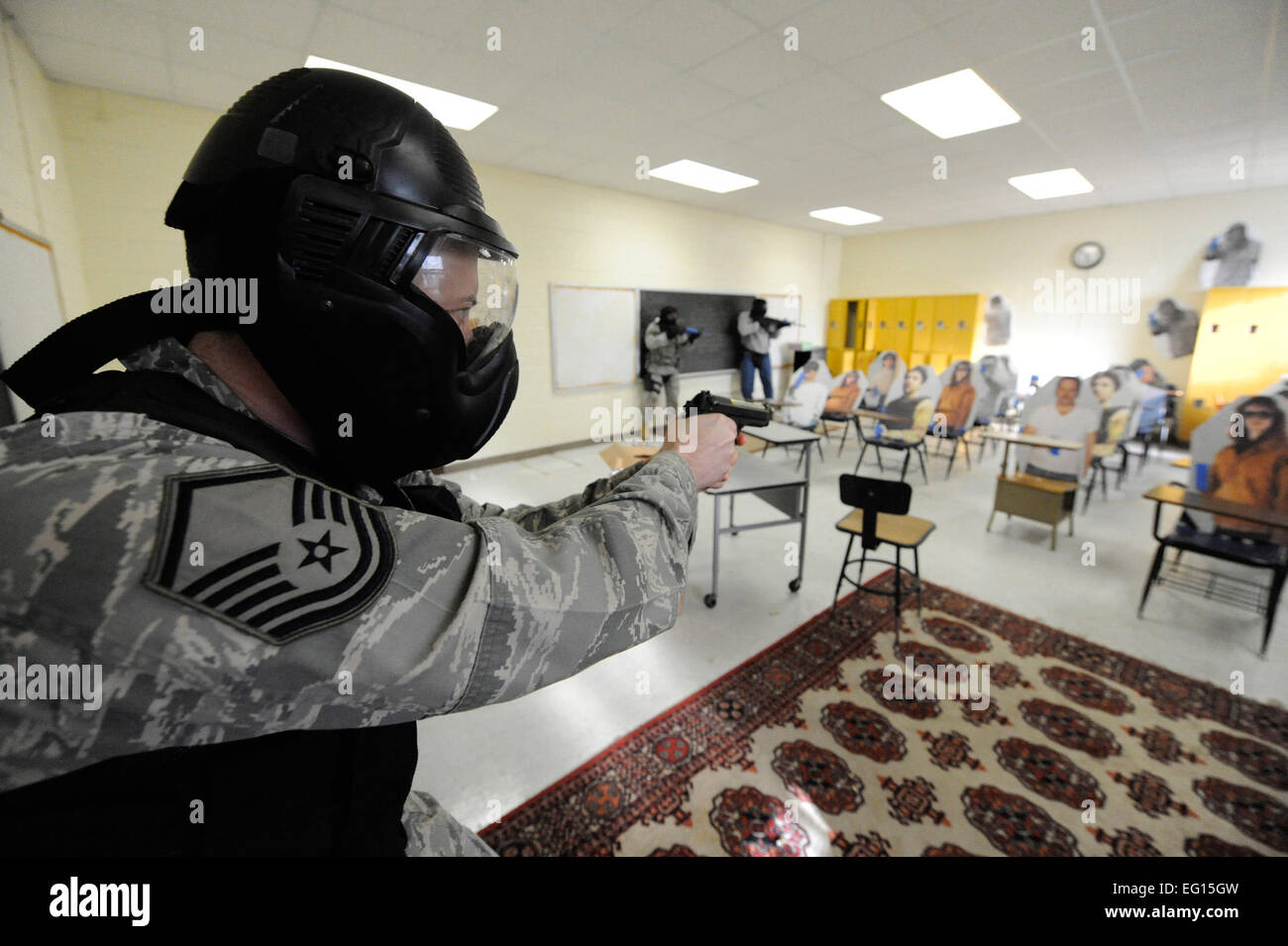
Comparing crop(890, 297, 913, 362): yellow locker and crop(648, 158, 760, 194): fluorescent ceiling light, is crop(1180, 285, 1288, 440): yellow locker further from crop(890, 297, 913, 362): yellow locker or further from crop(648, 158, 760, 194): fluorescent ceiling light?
crop(648, 158, 760, 194): fluorescent ceiling light

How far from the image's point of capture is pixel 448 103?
363 cm

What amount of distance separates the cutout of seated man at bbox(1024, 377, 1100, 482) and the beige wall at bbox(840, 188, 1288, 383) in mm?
3479

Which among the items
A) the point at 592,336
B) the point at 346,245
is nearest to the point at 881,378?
the point at 592,336

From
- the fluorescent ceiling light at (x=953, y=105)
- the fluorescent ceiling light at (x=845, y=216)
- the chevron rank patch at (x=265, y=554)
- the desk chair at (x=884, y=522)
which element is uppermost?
the fluorescent ceiling light at (x=845, y=216)

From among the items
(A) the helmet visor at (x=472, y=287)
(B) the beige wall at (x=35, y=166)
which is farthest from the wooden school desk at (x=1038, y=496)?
(B) the beige wall at (x=35, y=166)

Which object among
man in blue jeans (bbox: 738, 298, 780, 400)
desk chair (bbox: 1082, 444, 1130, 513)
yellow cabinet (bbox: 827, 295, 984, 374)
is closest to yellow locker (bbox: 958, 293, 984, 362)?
yellow cabinet (bbox: 827, 295, 984, 374)

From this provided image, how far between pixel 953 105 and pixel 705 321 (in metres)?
3.80

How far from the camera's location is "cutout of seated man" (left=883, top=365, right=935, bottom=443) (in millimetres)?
5519

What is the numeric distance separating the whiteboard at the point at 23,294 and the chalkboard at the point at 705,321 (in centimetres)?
495

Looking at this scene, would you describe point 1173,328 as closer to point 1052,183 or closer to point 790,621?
point 1052,183

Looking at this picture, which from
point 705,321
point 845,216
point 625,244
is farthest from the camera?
point 845,216

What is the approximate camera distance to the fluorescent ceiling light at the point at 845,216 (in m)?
7.10

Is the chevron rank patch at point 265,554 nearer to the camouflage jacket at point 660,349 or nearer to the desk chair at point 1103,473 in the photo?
the desk chair at point 1103,473
